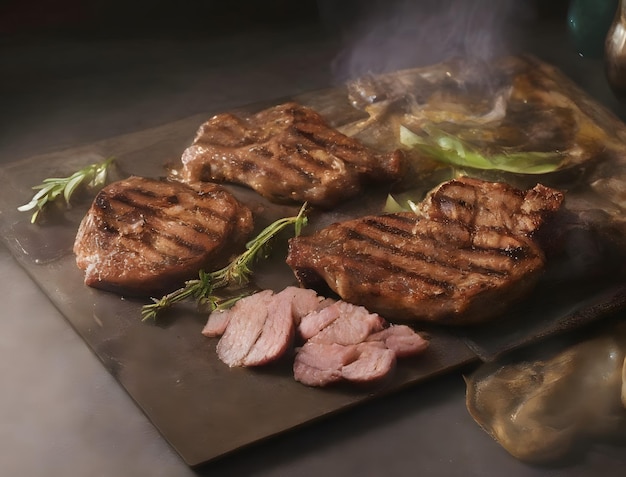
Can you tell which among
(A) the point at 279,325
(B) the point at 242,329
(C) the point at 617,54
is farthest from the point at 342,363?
(C) the point at 617,54

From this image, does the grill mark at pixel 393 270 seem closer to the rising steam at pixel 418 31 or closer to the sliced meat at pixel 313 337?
the sliced meat at pixel 313 337

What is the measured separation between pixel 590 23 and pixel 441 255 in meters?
3.14

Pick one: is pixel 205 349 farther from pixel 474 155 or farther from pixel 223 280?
pixel 474 155

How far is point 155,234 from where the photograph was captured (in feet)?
13.9

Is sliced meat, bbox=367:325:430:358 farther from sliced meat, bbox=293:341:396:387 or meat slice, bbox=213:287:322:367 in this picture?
meat slice, bbox=213:287:322:367

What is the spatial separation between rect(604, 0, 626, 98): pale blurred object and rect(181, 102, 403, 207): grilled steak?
1.73 meters

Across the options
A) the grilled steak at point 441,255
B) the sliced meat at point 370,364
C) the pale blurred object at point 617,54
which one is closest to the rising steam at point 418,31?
the pale blurred object at point 617,54

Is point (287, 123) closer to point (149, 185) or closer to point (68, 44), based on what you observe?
point (149, 185)

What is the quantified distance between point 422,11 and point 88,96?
259 centimetres

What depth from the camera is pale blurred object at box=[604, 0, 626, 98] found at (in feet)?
18.2

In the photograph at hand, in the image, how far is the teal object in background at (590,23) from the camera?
6348 mm

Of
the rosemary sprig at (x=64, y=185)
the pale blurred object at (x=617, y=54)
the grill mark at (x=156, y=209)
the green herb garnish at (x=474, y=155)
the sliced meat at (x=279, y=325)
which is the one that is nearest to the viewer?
the sliced meat at (x=279, y=325)

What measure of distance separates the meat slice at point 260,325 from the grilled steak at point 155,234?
13.2 inches

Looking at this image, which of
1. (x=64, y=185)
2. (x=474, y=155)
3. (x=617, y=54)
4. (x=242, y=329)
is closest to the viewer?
(x=242, y=329)
